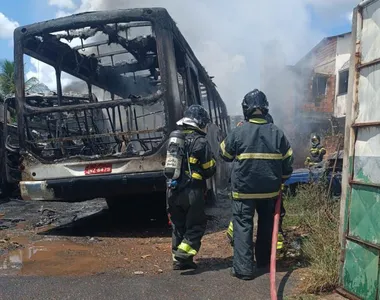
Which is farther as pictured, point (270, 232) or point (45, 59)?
point (45, 59)

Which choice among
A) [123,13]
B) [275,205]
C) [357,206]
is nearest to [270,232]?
[275,205]

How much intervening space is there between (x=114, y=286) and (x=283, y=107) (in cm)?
2167

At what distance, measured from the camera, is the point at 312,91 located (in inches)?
924

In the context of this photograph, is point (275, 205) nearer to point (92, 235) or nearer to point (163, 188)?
point (163, 188)

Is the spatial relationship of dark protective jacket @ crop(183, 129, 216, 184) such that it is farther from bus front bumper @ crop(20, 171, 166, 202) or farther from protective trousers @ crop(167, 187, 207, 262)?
→ bus front bumper @ crop(20, 171, 166, 202)

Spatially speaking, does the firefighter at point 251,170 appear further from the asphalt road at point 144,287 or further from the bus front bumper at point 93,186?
the bus front bumper at point 93,186

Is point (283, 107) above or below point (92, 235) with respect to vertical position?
above

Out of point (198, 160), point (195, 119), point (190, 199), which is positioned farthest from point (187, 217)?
point (195, 119)

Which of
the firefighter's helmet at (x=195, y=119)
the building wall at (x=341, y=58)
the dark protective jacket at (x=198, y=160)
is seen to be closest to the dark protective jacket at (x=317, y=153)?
the firefighter's helmet at (x=195, y=119)

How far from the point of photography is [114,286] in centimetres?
364

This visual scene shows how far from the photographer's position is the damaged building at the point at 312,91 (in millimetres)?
20875

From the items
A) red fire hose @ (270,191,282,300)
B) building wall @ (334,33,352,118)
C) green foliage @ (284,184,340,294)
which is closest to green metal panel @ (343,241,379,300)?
green foliage @ (284,184,340,294)

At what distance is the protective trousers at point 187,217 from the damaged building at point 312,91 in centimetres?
1553

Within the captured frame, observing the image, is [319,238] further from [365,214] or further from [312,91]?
[312,91]
